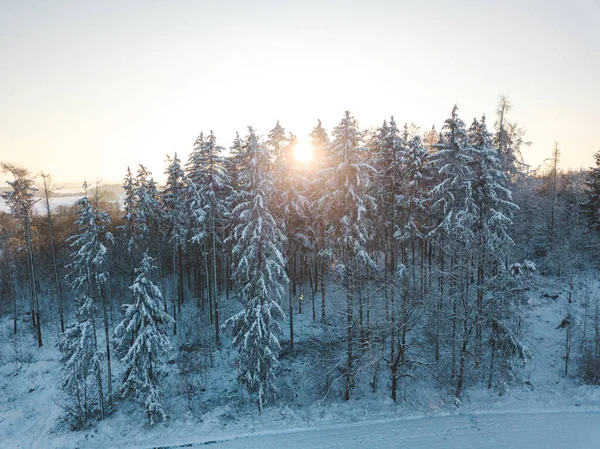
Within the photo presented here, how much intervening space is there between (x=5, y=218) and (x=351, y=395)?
169 feet

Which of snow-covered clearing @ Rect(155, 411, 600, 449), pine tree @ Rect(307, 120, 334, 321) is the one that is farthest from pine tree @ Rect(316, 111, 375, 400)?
snow-covered clearing @ Rect(155, 411, 600, 449)

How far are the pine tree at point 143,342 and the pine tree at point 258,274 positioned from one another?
Result: 5.02m

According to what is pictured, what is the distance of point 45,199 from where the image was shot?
87.2 ft

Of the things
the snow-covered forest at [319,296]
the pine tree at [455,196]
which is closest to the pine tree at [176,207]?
the snow-covered forest at [319,296]

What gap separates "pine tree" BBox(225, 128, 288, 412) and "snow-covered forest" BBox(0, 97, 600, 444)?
0.36 feet

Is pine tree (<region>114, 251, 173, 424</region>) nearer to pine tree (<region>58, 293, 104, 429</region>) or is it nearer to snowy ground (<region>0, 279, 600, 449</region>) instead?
pine tree (<region>58, 293, 104, 429</region>)

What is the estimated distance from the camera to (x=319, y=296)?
33.8 metres

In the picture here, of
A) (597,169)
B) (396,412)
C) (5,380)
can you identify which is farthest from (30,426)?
(597,169)

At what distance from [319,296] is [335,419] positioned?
1478 cm

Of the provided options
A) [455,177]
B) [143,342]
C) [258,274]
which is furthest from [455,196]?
[143,342]

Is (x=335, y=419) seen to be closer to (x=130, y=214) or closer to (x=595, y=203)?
(x=130, y=214)

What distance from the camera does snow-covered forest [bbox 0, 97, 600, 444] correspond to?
2009 centimetres

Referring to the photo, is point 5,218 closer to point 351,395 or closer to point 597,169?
point 351,395

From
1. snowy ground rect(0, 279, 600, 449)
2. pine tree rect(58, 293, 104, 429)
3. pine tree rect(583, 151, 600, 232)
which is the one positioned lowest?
snowy ground rect(0, 279, 600, 449)
